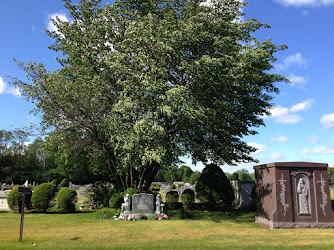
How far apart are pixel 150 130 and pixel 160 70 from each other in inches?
142

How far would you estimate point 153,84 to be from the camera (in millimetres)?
14602

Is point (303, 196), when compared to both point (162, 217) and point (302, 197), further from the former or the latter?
point (162, 217)

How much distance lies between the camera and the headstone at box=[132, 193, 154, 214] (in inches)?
598

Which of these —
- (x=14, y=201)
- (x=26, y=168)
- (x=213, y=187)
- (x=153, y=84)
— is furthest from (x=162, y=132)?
(x=26, y=168)

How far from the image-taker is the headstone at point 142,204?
1519 centimetres

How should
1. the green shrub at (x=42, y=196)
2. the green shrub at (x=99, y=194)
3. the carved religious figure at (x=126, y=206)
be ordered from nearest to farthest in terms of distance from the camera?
the carved religious figure at (x=126, y=206)
the green shrub at (x=42, y=196)
the green shrub at (x=99, y=194)

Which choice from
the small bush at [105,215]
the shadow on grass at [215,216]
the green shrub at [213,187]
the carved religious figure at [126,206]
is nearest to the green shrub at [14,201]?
the small bush at [105,215]

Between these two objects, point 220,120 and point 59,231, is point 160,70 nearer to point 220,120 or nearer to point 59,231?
point 220,120

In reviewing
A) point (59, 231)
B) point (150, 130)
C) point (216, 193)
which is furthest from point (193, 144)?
point (59, 231)

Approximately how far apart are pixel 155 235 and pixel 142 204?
448cm

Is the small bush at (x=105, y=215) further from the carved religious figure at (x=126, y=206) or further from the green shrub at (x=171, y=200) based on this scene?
the green shrub at (x=171, y=200)

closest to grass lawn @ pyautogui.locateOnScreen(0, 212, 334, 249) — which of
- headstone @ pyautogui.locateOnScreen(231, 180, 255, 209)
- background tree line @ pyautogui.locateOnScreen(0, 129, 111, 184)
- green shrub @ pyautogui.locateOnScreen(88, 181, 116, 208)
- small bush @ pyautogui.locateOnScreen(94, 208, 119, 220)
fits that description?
small bush @ pyautogui.locateOnScreen(94, 208, 119, 220)

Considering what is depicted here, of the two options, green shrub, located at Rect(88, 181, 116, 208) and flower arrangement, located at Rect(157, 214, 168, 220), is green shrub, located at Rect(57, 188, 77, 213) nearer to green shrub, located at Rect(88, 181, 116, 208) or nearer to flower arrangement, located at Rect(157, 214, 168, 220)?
green shrub, located at Rect(88, 181, 116, 208)

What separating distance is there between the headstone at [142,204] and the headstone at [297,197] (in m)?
6.45
